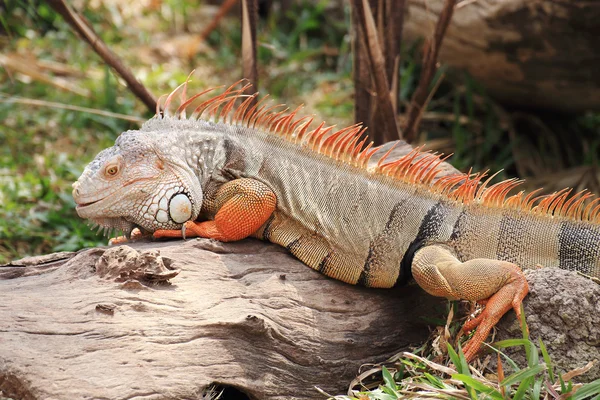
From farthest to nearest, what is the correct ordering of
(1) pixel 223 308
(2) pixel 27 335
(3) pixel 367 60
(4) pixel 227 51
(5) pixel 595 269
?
(4) pixel 227 51, (3) pixel 367 60, (5) pixel 595 269, (1) pixel 223 308, (2) pixel 27 335

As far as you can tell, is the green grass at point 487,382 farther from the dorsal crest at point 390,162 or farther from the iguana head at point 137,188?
the iguana head at point 137,188

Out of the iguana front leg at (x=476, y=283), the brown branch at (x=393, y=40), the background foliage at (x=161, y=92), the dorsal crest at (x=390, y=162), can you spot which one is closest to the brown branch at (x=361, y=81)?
the brown branch at (x=393, y=40)

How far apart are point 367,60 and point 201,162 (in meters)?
2.72

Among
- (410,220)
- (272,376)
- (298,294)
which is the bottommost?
(272,376)

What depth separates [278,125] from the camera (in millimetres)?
5121

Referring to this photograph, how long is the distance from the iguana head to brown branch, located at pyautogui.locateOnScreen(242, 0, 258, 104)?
2.05m

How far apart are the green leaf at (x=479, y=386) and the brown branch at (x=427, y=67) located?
12.2 ft

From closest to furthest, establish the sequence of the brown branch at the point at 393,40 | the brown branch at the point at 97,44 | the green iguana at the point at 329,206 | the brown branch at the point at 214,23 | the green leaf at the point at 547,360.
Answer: the green leaf at the point at 547,360, the green iguana at the point at 329,206, the brown branch at the point at 97,44, the brown branch at the point at 393,40, the brown branch at the point at 214,23

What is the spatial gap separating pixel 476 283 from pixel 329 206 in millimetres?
1158

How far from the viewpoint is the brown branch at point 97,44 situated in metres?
5.96

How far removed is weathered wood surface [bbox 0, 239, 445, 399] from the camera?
360 cm

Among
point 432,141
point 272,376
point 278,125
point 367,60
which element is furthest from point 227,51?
Result: point 272,376

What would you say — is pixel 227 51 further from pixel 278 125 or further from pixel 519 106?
pixel 278 125

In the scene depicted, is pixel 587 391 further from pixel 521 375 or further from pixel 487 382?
pixel 487 382
